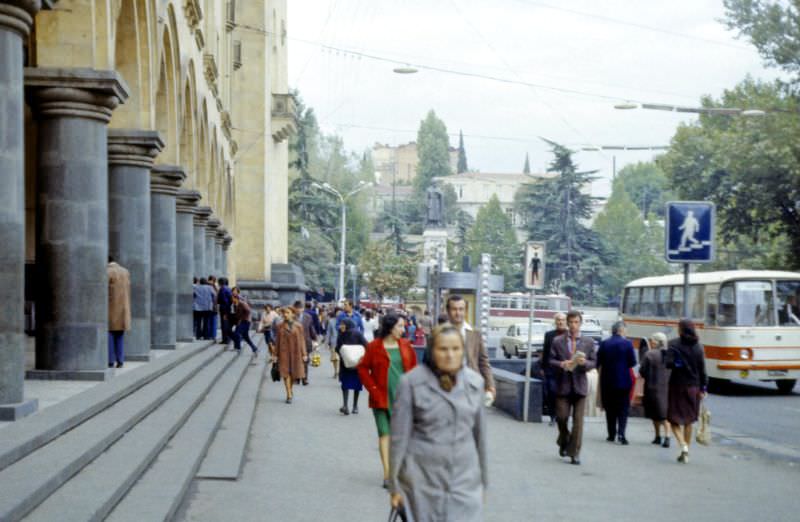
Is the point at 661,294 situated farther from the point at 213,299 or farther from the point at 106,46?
the point at 106,46

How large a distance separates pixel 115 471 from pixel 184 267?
16.9m

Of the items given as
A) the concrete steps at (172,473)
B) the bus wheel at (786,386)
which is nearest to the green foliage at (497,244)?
the bus wheel at (786,386)

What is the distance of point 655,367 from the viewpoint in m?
16.0

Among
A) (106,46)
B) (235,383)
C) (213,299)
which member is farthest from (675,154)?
(106,46)

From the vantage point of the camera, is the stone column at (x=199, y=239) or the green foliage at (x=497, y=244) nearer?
the stone column at (x=199, y=239)

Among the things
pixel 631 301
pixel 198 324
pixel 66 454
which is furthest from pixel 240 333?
pixel 66 454

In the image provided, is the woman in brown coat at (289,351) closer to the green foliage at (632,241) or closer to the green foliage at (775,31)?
the green foliage at (775,31)

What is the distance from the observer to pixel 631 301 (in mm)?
34031

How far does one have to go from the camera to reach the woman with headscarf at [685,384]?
540 inches

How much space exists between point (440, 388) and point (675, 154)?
4330cm

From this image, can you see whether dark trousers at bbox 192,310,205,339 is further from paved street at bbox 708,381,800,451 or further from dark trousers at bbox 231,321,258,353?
paved street at bbox 708,381,800,451

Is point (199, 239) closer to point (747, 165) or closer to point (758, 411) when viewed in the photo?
point (758, 411)

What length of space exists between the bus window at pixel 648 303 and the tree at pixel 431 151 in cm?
13664

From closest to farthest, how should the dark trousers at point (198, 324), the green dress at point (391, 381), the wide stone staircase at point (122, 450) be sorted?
the wide stone staircase at point (122, 450) < the green dress at point (391, 381) < the dark trousers at point (198, 324)
